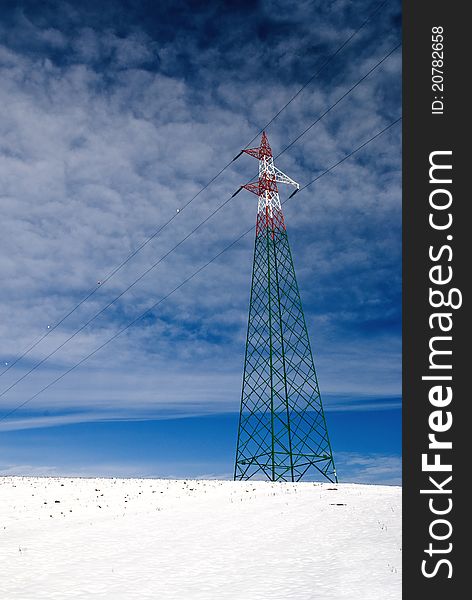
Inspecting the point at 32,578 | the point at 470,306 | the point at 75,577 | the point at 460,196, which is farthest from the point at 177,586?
the point at 460,196

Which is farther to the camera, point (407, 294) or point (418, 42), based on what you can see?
point (418, 42)

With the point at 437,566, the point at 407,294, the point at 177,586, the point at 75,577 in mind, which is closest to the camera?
the point at 437,566

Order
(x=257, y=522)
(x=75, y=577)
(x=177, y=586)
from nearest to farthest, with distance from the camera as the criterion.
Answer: (x=177, y=586), (x=75, y=577), (x=257, y=522)

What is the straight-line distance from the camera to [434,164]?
10.7 metres

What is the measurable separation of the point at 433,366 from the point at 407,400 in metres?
0.78

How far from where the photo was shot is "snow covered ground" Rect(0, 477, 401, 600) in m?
11.9

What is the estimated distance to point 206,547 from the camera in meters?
15.8

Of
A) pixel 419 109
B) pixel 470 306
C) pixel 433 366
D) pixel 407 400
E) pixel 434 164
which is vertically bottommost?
pixel 407 400

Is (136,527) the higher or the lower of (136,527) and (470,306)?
the lower

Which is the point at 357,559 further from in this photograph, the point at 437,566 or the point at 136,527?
the point at 136,527

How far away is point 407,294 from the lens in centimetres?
1025

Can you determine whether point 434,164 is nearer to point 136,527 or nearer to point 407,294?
point 407,294

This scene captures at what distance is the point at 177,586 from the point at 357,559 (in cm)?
465

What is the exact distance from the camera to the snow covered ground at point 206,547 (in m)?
11.9
